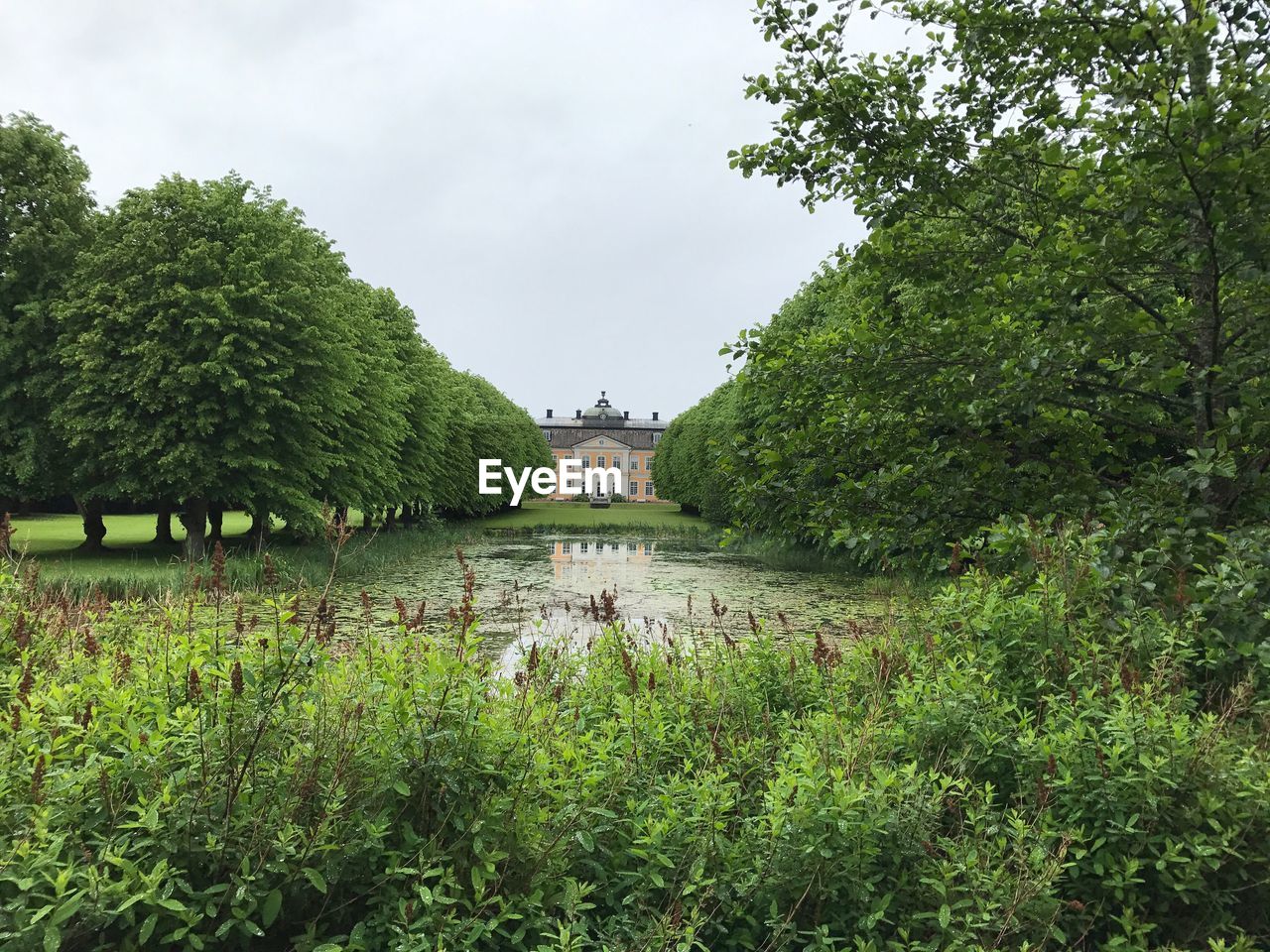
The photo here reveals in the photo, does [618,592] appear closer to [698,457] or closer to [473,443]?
[473,443]

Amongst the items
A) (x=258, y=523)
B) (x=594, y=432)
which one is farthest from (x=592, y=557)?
(x=594, y=432)

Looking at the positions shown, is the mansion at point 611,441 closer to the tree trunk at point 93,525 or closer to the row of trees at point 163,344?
the tree trunk at point 93,525

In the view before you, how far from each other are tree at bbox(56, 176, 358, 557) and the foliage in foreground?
50.6 ft

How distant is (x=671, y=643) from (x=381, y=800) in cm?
313

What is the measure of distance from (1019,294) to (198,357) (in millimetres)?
18350

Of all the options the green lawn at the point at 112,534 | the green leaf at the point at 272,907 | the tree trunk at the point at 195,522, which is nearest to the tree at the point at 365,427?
the tree trunk at the point at 195,522

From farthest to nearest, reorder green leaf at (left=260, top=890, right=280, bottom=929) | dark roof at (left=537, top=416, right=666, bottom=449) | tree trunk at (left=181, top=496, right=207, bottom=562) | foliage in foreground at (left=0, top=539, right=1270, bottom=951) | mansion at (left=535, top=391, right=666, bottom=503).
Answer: dark roof at (left=537, top=416, right=666, bottom=449), mansion at (left=535, top=391, right=666, bottom=503), tree trunk at (left=181, top=496, right=207, bottom=562), foliage in foreground at (left=0, top=539, right=1270, bottom=951), green leaf at (left=260, top=890, right=280, bottom=929)

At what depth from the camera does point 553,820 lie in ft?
9.90

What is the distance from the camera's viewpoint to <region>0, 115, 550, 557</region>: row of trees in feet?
57.0

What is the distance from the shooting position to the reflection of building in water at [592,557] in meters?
22.2

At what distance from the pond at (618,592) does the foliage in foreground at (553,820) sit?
181 cm

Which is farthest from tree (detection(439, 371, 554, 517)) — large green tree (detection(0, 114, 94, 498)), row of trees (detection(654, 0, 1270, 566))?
row of trees (detection(654, 0, 1270, 566))

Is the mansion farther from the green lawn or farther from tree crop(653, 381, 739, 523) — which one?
the green lawn

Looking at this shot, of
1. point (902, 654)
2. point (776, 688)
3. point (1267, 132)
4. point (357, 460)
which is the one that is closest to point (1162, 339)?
point (1267, 132)
